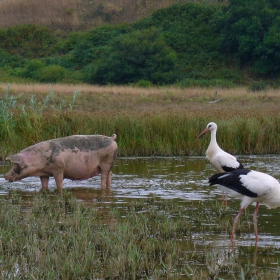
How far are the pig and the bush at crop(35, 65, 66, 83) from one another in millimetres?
30791

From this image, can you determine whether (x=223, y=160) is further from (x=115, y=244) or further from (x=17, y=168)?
(x=115, y=244)

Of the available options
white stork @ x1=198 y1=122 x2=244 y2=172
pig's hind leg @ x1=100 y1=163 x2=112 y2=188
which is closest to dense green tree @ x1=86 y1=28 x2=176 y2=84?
pig's hind leg @ x1=100 y1=163 x2=112 y2=188

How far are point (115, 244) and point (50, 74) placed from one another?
36.2 meters

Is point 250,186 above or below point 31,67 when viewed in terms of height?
above

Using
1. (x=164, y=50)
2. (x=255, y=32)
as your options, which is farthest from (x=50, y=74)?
(x=255, y=32)

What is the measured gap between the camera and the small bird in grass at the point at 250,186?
27.1ft

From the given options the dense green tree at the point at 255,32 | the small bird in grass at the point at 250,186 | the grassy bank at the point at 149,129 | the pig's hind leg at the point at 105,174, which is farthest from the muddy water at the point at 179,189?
the dense green tree at the point at 255,32

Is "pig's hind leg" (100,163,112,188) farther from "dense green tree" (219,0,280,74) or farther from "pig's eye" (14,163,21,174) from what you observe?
"dense green tree" (219,0,280,74)

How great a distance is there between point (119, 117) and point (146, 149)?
3.67 feet

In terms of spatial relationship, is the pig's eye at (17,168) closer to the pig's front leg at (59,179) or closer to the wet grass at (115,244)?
the pig's front leg at (59,179)

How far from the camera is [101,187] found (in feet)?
39.3

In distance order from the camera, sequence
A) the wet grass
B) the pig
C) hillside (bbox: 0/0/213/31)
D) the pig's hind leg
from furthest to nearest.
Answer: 1. hillside (bbox: 0/0/213/31)
2. the pig's hind leg
3. the pig
4. the wet grass

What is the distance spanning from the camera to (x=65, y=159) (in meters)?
11.4

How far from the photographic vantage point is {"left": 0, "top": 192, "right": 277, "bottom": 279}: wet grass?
628cm
